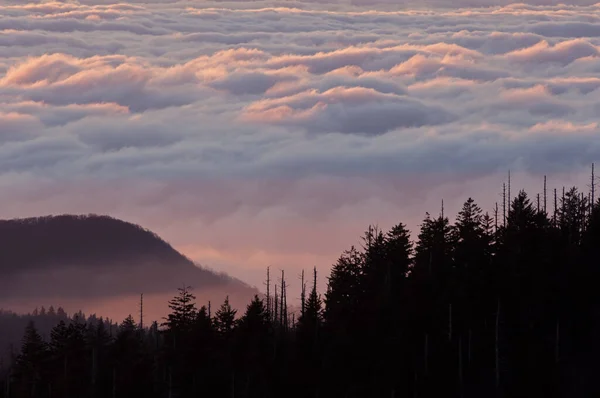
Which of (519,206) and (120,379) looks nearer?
(120,379)

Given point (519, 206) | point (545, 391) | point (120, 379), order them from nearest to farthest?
point (545, 391) < point (120, 379) < point (519, 206)

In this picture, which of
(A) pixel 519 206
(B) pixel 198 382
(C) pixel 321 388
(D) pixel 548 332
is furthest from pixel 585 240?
(B) pixel 198 382

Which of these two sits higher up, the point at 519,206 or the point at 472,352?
the point at 519,206

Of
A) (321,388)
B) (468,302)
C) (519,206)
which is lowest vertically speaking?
(321,388)

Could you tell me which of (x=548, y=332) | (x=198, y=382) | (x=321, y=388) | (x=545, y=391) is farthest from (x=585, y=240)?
(x=198, y=382)

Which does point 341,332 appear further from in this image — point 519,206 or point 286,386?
point 519,206

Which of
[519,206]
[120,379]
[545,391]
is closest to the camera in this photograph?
[545,391]
